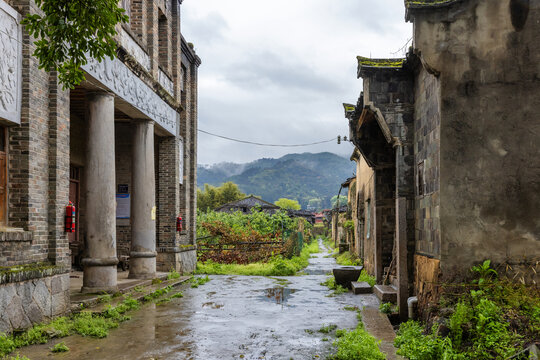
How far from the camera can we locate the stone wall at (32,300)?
7141mm

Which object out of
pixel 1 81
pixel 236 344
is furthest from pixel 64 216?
pixel 236 344

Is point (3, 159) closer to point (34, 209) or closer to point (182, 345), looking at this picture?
point (34, 209)

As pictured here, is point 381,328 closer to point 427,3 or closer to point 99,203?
point 427,3

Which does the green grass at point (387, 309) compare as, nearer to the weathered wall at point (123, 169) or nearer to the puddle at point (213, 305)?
the puddle at point (213, 305)

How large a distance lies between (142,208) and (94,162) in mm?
3615

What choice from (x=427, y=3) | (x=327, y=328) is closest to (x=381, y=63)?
(x=427, y=3)

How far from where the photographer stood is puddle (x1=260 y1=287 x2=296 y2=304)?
38.4 ft

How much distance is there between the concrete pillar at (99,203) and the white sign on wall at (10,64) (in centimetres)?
282

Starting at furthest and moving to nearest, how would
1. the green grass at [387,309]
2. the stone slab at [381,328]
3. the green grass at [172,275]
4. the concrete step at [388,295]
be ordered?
the green grass at [172,275]
the concrete step at [388,295]
the green grass at [387,309]
the stone slab at [381,328]

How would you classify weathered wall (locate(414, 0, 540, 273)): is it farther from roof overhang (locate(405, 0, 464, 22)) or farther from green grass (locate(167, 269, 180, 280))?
green grass (locate(167, 269, 180, 280))

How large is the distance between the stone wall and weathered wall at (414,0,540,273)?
637 centimetres

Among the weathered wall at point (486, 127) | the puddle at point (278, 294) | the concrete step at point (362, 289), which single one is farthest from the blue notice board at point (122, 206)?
the weathered wall at point (486, 127)

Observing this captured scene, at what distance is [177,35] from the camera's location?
56.5 ft

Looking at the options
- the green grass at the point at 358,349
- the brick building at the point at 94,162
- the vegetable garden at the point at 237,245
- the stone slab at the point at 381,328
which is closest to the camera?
the green grass at the point at 358,349
